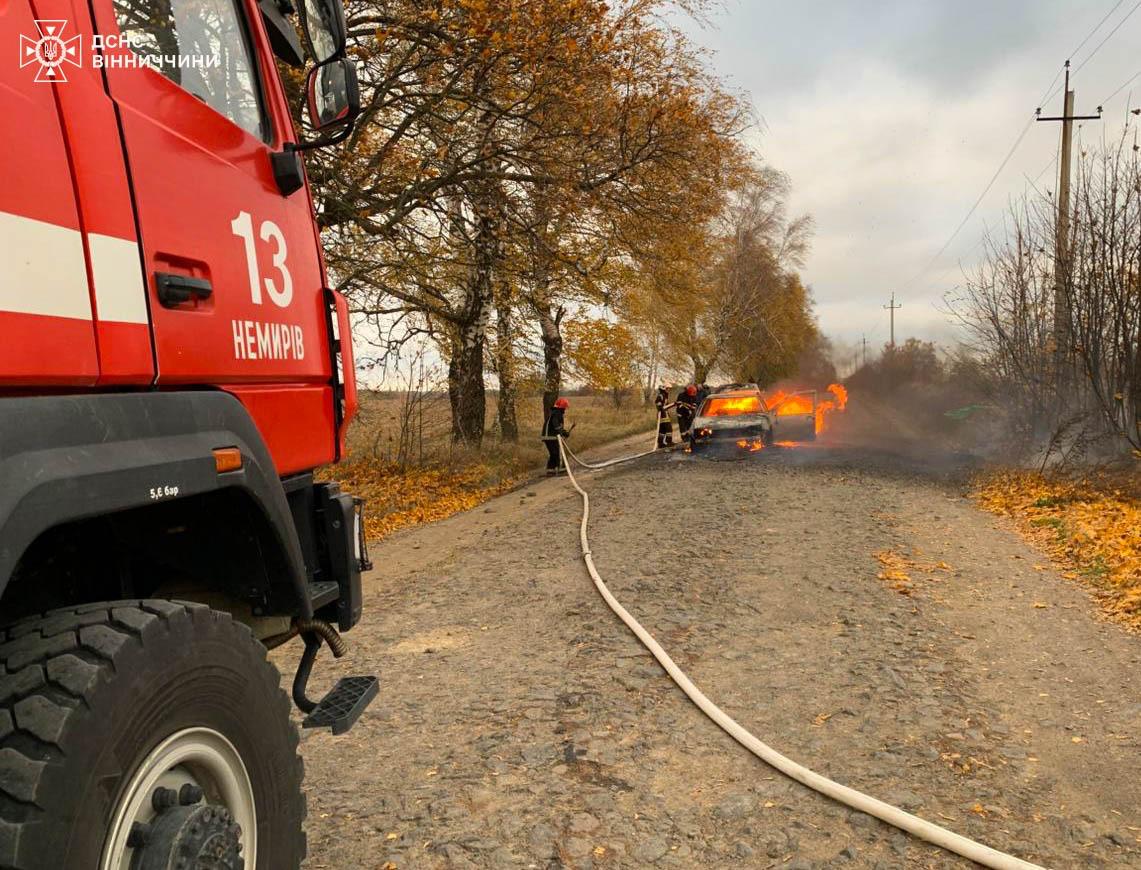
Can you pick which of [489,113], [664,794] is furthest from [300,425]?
[489,113]

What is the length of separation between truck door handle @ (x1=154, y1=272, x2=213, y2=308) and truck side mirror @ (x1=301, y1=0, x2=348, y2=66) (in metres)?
1.19

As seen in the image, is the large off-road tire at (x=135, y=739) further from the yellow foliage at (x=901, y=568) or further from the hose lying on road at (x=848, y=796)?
the yellow foliage at (x=901, y=568)

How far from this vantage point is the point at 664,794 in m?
3.40

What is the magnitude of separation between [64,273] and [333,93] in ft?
5.05

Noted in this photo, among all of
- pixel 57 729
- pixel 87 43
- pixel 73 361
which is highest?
pixel 87 43

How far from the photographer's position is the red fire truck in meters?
1.49

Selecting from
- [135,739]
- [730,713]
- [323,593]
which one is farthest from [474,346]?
[135,739]

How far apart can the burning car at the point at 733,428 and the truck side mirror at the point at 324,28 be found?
15416 mm

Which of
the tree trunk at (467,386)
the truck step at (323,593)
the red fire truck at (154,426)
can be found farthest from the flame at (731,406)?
the red fire truck at (154,426)

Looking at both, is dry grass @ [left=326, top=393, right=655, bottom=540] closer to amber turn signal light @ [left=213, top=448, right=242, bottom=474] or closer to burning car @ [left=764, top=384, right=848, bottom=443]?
burning car @ [left=764, top=384, right=848, bottom=443]

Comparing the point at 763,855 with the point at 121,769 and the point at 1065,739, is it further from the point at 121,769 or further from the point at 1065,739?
the point at 121,769

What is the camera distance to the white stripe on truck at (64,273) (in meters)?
1.52

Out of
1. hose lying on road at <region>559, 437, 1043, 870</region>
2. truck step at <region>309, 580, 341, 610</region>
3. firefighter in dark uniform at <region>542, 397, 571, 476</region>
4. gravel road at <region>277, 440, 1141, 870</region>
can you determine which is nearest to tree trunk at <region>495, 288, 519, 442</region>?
firefighter in dark uniform at <region>542, 397, 571, 476</region>

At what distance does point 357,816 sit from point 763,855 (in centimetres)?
167
